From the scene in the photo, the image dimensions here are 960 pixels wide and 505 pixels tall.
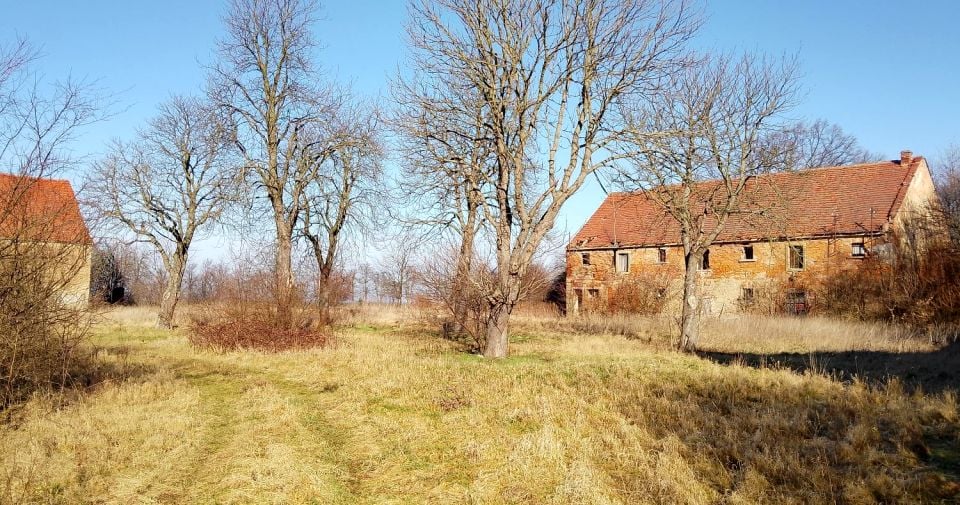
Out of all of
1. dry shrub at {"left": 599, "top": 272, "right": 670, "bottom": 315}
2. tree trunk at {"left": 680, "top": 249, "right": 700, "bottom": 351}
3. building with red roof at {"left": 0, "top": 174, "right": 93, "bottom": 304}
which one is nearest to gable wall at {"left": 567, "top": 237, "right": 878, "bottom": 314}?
dry shrub at {"left": 599, "top": 272, "right": 670, "bottom": 315}

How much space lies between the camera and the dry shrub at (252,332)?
14469 millimetres

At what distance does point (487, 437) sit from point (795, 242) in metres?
25.1

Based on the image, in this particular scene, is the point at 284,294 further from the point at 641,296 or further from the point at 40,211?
the point at 641,296

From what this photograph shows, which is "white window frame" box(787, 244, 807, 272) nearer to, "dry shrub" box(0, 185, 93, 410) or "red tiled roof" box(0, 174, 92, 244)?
"red tiled roof" box(0, 174, 92, 244)

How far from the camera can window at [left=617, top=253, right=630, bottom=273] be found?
32.2 m

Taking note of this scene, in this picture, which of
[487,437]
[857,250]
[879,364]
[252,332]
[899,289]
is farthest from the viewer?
[857,250]

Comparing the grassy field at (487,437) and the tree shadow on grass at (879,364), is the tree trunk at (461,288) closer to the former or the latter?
the grassy field at (487,437)

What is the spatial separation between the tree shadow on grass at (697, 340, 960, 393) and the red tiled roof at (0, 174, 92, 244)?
11.4 m

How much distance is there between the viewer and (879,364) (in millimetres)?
10953

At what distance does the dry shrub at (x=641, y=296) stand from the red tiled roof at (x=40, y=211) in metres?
22.3

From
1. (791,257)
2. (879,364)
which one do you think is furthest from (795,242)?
(879,364)

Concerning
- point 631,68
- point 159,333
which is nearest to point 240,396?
point 631,68

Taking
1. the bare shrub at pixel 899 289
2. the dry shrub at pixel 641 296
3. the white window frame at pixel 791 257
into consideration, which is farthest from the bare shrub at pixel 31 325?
the white window frame at pixel 791 257

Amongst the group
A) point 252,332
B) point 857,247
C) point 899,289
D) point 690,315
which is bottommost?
point 252,332
